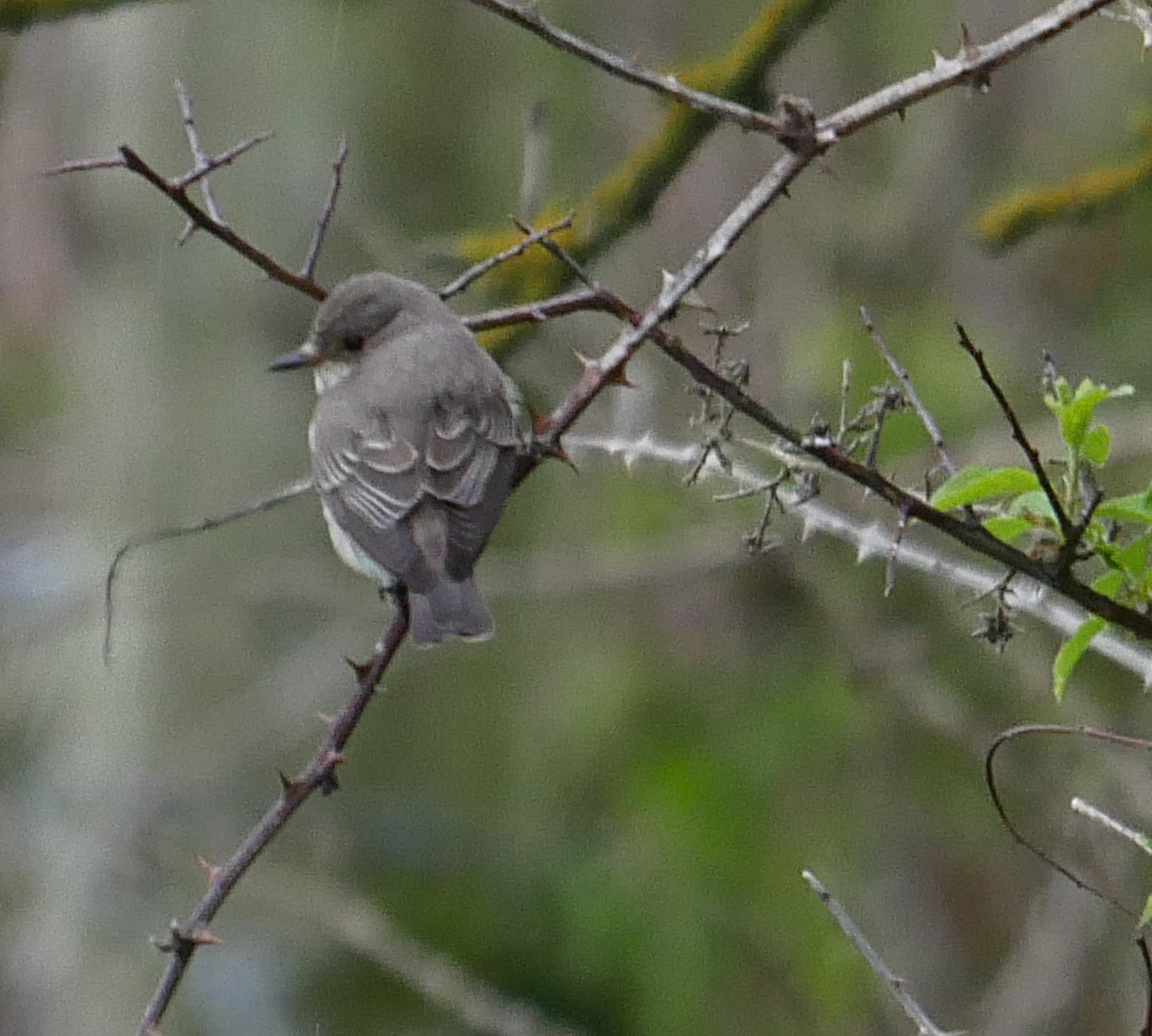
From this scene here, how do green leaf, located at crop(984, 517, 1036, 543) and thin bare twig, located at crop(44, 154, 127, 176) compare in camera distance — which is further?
thin bare twig, located at crop(44, 154, 127, 176)

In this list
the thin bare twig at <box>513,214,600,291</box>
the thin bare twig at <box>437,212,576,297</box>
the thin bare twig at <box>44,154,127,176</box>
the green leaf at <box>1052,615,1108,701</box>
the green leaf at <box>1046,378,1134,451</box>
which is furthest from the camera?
the thin bare twig at <box>44,154,127,176</box>

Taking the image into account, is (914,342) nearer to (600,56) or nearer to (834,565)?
(834,565)

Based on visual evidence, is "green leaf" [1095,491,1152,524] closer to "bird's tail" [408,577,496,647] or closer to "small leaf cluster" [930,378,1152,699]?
"small leaf cluster" [930,378,1152,699]

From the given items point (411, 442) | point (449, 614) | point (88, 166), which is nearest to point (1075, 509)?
point (88, 166)

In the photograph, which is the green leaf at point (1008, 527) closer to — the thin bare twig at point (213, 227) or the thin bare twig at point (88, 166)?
the thin bare twig at point (213, 227)

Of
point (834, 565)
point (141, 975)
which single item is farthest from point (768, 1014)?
point (141, 975)

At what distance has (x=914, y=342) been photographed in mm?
6379

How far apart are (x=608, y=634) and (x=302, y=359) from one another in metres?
4.29

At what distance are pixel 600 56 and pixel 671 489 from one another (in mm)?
5561

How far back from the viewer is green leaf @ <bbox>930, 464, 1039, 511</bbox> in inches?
96.5

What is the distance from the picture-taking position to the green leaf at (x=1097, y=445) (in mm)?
2463

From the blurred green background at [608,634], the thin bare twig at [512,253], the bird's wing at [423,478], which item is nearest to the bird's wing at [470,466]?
the bird's wing at [423,478]

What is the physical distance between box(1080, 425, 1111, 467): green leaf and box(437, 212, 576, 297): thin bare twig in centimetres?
79

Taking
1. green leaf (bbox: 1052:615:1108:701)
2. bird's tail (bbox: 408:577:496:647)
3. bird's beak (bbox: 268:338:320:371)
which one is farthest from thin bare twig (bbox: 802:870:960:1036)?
bird's beak (bbox: 268:338:320:371)
